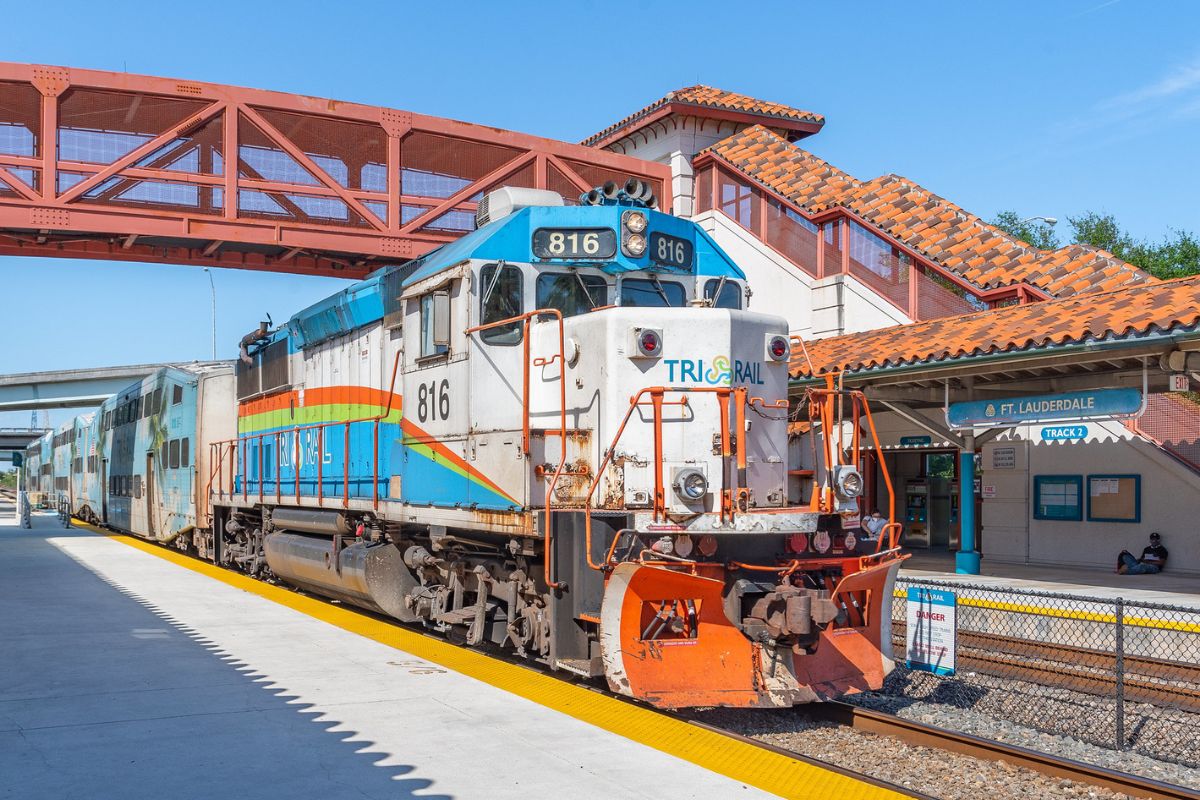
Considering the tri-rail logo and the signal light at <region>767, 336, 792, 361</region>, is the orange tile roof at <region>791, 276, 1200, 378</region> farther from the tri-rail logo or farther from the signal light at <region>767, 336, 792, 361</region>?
the tri-rail logo

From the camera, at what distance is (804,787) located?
5289 millimetres

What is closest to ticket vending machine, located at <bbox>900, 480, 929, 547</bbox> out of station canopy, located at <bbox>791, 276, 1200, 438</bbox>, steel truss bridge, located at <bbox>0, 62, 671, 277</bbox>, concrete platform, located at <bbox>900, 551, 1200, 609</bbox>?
concrete platform, located at <bbox>900, 551, 1200, 609</bbox>

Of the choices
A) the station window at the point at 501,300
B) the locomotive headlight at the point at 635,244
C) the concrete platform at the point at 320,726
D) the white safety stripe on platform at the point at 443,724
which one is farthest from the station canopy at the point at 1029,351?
the white safety stripe on platform at the point at 443,724

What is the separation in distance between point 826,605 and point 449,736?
238cm

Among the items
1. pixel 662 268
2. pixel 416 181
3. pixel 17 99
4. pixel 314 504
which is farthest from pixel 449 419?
pixel 17 99

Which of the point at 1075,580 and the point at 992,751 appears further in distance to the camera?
the point at 1075,580

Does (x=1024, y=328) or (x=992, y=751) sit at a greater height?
(x=1024, y=328)

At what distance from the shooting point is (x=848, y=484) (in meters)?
7.23

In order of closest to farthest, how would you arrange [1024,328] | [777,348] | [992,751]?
[992,751] → [777,348] → [1024,328]

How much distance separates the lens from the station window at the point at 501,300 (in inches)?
305

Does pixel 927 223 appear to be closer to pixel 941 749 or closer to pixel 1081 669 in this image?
pixel 1081 669

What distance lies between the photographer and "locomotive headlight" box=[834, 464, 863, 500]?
23.7 ft

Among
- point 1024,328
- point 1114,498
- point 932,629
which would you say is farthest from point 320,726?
point 1114,498

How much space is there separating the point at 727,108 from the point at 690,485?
17.1m
